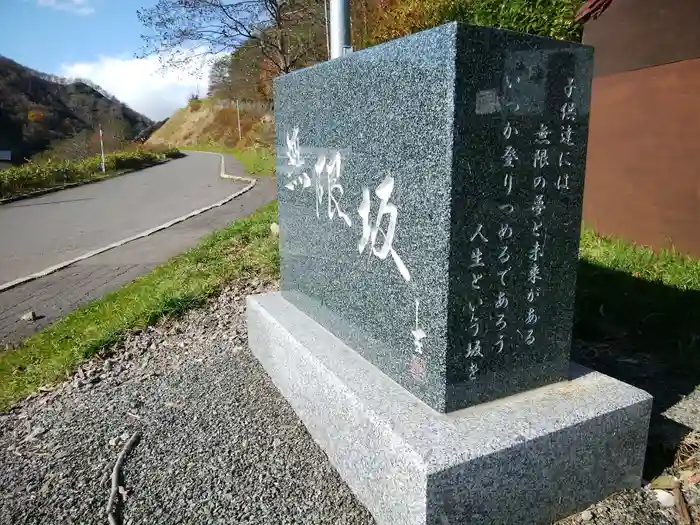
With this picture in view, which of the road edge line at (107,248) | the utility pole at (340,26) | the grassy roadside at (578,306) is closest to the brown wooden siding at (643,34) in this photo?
the grassy roadside at (578,306)

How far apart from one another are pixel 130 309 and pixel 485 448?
3548 millimetres

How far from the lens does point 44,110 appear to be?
4222 centimetres

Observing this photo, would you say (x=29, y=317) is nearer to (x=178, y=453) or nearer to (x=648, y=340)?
(x=178, y=453)

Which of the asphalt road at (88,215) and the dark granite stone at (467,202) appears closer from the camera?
the dark granite stone at (467,202)

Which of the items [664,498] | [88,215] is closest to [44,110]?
[88,215]

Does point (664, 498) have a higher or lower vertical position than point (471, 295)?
lower

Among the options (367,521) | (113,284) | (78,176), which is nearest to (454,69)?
(367,521)

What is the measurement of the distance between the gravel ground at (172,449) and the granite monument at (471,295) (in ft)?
0.74

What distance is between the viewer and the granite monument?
66.6 inches

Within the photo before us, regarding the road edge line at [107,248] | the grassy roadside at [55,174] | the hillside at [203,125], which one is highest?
the hillside at [203,125]

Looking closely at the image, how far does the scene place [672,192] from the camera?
4.52 meters

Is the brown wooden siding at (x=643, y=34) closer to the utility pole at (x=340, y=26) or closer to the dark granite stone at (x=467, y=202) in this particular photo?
the utility pole at (x=340, y=26)

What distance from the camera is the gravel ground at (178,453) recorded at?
1.98 metres

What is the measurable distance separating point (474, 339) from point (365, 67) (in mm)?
1174
